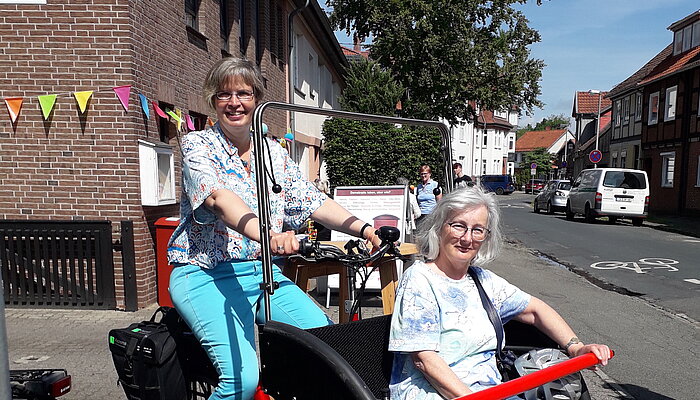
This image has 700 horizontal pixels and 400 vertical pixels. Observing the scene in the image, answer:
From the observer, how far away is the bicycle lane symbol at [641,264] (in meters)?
9.64

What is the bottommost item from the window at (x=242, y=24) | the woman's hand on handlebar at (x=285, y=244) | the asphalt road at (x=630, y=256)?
the asphalt road at (x=630, y=256)

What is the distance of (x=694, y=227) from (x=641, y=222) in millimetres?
1595

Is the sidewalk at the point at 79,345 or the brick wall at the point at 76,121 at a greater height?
the brick wall at the point at 76,121

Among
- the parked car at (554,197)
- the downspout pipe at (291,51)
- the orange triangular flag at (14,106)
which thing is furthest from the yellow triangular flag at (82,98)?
the parked car at (554,197)

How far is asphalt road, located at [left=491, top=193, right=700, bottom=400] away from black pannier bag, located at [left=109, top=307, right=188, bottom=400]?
3486 millimetres

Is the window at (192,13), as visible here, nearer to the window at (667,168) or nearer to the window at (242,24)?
the window at (242,24)

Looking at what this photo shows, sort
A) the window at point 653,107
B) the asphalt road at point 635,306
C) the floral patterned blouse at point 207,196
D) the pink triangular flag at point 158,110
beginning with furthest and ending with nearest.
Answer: the window at point 653,107
the pink triangular flag at point 158,110
the asphalt road at point 635,306
the floral patterned blouse at point 207,196

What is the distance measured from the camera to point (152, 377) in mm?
2365

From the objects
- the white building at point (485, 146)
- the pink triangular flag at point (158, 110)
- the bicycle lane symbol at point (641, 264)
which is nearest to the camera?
the pink triangular flag at point (158, 110)

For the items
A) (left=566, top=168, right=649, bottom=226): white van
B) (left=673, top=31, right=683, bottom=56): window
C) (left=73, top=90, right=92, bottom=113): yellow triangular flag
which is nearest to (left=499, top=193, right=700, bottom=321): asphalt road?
(left=566, top=168, right=649, bottom=226): white van

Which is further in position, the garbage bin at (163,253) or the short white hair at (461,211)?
the garbage bin at (163,253)

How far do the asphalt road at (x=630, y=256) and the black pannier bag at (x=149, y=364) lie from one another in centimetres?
625

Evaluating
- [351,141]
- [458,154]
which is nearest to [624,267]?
[351,141]

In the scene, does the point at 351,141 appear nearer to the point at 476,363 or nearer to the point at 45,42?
the point at 45,42
